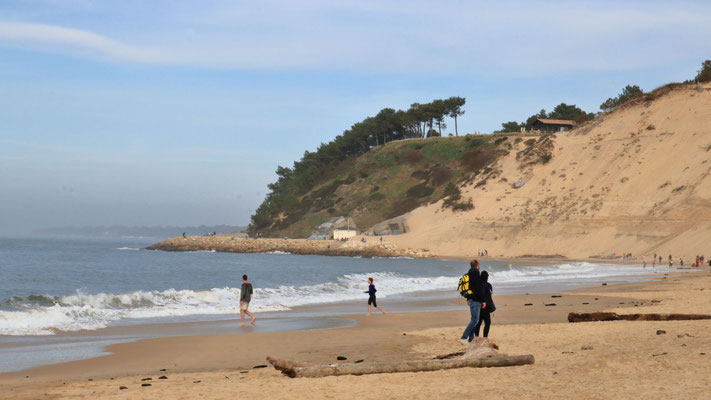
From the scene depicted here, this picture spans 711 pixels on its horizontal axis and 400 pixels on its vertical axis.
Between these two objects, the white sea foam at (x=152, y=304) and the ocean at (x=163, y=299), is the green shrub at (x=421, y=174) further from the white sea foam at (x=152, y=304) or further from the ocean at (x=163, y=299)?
the white sea foam at (x=152, y=304)

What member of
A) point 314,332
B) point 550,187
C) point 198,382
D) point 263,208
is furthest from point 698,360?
point 263,208

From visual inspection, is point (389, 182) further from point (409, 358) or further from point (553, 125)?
point (409, 358)

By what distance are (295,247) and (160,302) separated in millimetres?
59075

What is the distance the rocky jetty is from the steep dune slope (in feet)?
11.8

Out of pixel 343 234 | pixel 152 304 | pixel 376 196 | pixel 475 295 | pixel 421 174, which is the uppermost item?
pixel 421 174

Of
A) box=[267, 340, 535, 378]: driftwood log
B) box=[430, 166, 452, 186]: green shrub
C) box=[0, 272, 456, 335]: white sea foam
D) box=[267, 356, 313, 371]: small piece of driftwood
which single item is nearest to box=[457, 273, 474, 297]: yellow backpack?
box=[267, 340, 535, 378]: driftwood log

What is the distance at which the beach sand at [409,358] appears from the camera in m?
8.62

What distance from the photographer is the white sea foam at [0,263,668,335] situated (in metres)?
17.8

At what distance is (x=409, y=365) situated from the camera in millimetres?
9953

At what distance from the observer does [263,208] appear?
365 ft

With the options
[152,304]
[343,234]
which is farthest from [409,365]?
[343,234]

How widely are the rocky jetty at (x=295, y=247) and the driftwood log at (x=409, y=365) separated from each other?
2320 inches

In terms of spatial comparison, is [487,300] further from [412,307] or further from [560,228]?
[560,228]

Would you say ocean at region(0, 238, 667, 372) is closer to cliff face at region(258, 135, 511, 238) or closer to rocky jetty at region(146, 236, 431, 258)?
rocky jetty at region(146, 236, 431, 258)
